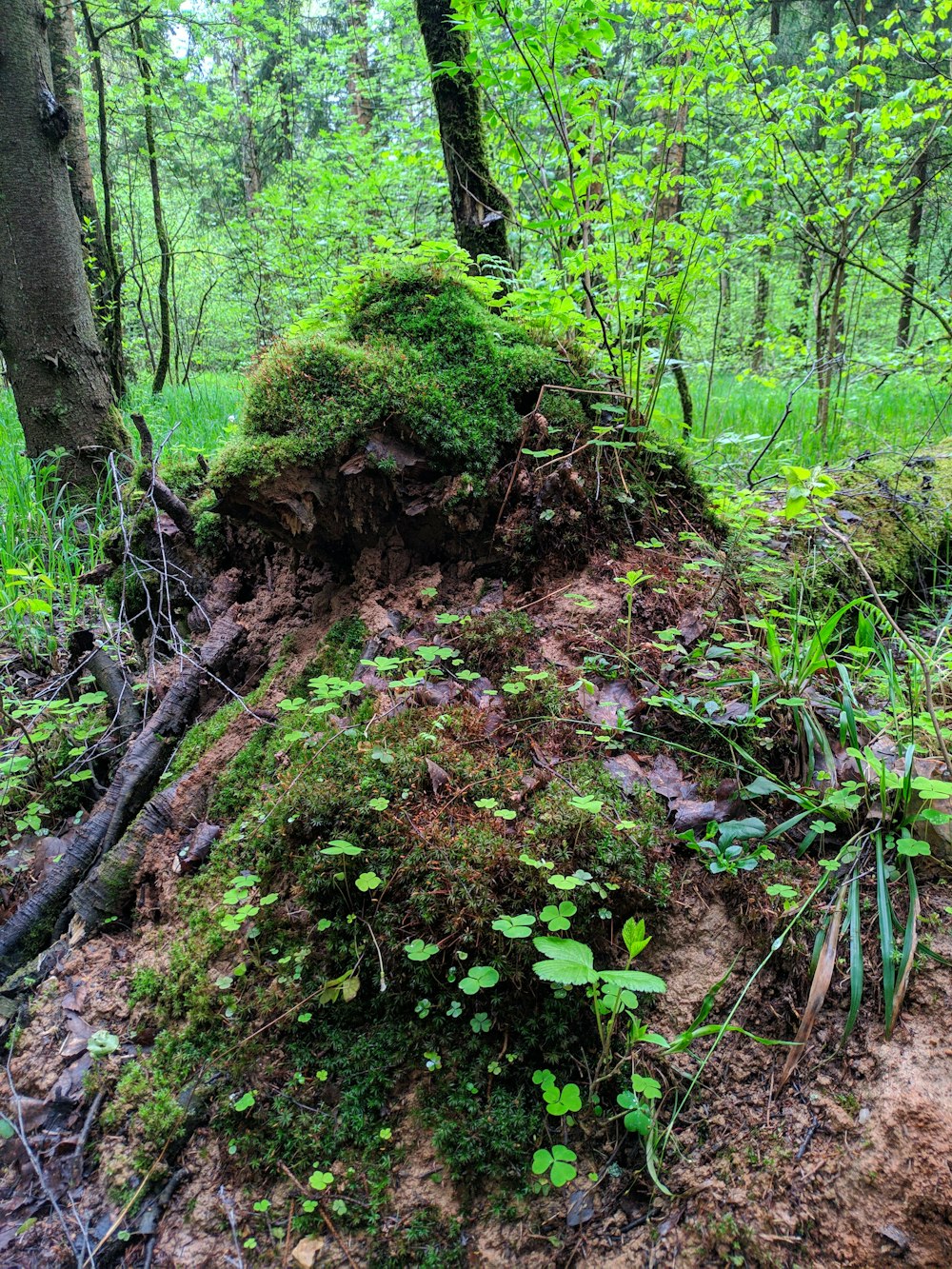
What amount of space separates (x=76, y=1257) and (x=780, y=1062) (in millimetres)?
1669

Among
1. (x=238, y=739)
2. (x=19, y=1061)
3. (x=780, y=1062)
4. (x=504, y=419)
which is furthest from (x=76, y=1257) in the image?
(x=504, y=419)

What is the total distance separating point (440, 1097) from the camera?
4.88ft

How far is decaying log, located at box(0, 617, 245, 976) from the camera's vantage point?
85.7 inches

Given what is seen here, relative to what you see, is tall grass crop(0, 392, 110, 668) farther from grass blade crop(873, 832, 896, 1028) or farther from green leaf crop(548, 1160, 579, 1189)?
grass blade crop(873, 832, 896, 1028)

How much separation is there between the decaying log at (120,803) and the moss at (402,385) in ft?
2.71

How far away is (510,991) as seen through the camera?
1538mm

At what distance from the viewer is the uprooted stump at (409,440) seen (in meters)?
2.51

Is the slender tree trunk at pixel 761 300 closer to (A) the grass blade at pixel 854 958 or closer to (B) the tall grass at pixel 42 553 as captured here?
(B) the tall grass at pixel 42 553

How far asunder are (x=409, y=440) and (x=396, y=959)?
6.31ft

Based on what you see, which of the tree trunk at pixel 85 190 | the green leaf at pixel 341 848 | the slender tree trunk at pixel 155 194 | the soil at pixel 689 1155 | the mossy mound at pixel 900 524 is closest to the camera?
the soil at pixel 689 1155

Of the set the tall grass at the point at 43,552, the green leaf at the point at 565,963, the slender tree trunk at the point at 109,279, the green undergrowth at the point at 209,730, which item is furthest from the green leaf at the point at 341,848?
the slender tree trunk at the point at 109,279

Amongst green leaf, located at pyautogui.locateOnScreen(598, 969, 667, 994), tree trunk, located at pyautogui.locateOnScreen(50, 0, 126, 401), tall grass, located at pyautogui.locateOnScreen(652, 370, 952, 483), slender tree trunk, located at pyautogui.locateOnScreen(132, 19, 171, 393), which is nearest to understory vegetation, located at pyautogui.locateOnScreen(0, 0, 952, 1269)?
green leaf, located at pyautogui.locateOnScreen(598, 969, 667, 994)

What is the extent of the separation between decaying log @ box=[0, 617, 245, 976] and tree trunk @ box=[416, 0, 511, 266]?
2.94m

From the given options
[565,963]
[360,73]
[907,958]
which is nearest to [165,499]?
[565,963]
